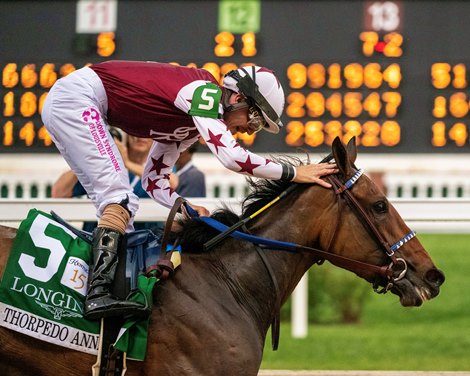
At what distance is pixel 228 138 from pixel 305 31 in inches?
197

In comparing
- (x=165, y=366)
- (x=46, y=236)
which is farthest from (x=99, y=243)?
(x=165, y=366)

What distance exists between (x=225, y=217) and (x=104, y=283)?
2.05ft

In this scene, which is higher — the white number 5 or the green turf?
the white number 5

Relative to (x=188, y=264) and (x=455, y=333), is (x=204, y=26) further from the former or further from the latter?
(x=188, y=264)

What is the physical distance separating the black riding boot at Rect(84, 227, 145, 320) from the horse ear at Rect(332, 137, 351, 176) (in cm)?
91

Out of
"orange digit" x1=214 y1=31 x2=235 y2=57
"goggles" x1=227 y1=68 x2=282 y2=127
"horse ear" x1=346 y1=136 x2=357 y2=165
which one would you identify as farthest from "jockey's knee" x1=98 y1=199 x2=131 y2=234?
"orange digit" x1=214 y1=31 x2=235 y2=57

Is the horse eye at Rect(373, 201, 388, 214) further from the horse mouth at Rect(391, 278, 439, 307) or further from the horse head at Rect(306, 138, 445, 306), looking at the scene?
the horse mouth at Rect(391, 278, 439, 307)

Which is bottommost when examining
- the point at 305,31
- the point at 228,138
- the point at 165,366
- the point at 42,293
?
the point at 165,366

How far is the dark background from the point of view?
27.1 feet

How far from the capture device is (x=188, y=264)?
3.79 meters

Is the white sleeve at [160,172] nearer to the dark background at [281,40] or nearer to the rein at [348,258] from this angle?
the rein at [348,258]

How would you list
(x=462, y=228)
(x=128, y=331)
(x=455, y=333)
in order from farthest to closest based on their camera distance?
1. (x=455, y=333)
2. (x=462, y=228)
3. (x=128, y=331)

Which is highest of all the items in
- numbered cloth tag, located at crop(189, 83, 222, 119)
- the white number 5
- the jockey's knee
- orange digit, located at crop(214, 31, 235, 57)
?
orange digit, located at crop(214, 31, 235, 57)

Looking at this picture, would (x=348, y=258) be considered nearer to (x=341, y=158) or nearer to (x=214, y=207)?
(x=341, y=158)
